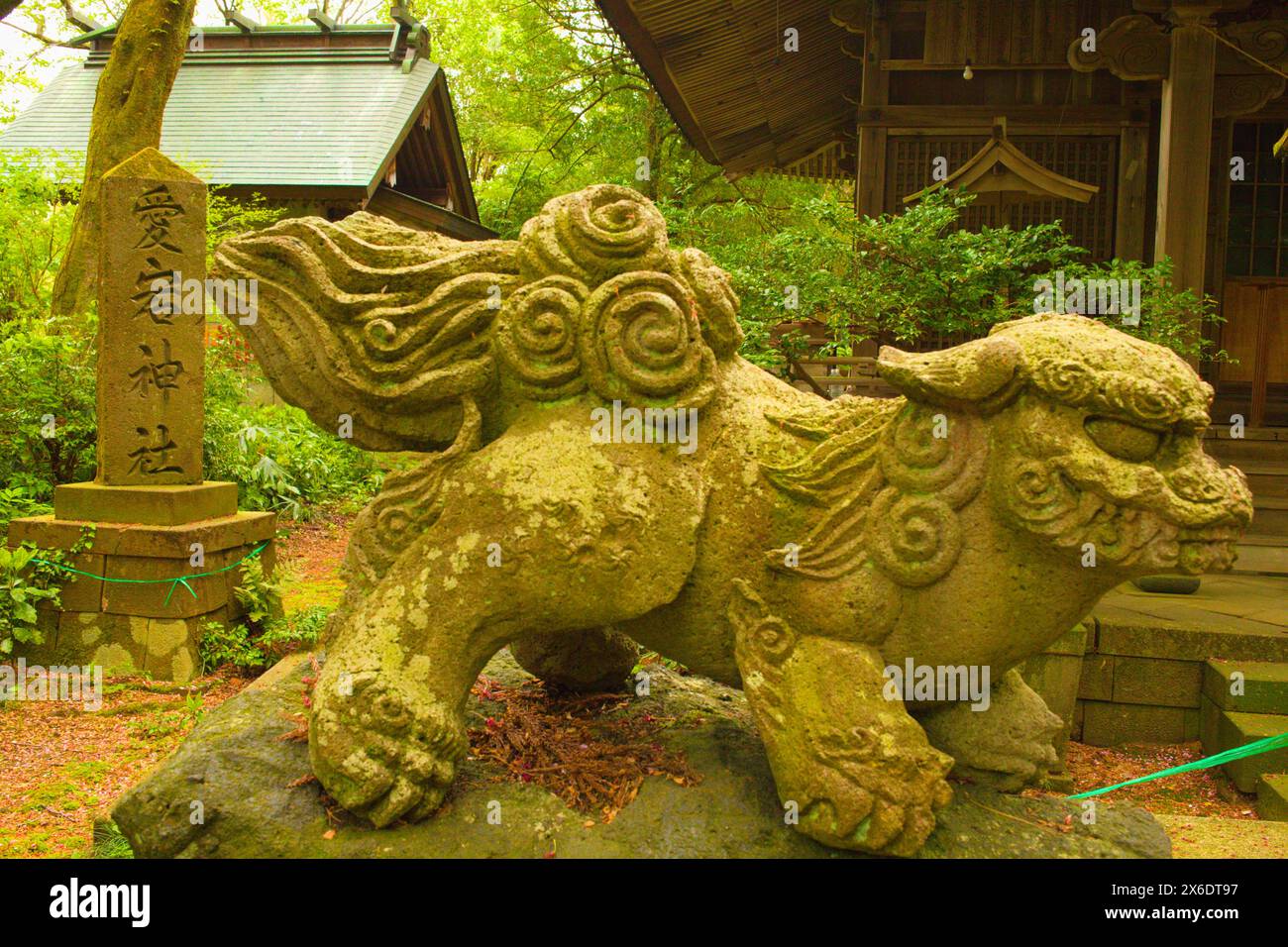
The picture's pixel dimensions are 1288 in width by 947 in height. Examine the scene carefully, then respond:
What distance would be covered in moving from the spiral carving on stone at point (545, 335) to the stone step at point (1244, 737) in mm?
3424

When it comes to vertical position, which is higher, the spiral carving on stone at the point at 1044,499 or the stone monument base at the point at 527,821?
the spiral carving on stone at the point at 1044,499

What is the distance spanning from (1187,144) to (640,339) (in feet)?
18.0

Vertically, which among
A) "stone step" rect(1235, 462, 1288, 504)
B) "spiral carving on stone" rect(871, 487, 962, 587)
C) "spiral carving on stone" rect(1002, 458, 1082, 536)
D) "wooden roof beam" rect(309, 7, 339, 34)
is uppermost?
"wooden roof beam" rect(309, 7, 339, 34)

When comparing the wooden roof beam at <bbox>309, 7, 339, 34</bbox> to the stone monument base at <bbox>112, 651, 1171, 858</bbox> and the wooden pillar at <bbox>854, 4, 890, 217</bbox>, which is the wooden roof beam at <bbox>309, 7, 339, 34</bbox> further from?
the stone monument base at <bbox>112, 651, 1171, 858</bbox>

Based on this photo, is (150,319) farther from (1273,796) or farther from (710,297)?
(1273,796)

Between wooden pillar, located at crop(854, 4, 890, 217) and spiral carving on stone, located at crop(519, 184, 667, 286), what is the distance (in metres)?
6.32

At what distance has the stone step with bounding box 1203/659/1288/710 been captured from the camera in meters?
4.53

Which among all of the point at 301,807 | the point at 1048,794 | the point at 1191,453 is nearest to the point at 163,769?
the point at 301,807

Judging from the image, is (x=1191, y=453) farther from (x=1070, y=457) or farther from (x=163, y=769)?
(x=163, y=769)

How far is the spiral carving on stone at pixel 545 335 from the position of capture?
7.58 feet

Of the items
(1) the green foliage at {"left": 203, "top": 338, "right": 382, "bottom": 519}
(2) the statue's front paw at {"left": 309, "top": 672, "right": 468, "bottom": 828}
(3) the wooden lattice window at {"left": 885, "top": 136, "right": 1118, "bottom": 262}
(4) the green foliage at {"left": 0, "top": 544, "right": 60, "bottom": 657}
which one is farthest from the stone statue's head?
(3) the wooden lattice window at {"left": 885, "top": 136, "right": 1118, "bottom": 262}

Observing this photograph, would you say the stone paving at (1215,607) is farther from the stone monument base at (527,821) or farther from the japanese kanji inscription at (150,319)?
the japanese kanji inscription at (150,319)

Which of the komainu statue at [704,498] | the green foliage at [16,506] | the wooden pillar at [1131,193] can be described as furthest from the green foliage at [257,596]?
the wooden pillar at [1131,193]

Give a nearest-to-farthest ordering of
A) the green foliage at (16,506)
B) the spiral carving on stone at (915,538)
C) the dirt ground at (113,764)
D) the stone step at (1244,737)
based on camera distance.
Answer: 1. the spiral carving on stone at (915,538)
2. the dirt ground at (113,764)
3. the stone step at (1244,737)
4. the green foliage at (16,506)
